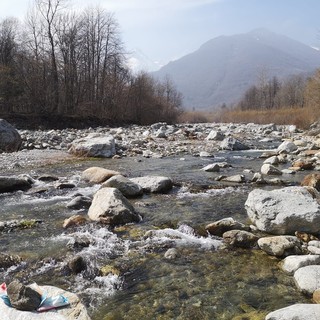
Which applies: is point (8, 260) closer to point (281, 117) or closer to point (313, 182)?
point (313, 182)

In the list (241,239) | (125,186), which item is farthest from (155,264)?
(125,186)

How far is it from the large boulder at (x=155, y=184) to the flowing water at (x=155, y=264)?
73cm

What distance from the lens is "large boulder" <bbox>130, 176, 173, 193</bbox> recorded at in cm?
1025

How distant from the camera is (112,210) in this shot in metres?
7.51

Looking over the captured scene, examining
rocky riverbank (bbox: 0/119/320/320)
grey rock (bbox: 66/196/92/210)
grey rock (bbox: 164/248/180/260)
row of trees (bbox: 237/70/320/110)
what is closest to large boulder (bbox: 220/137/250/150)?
rocky riverbank (bbox: 0/119/320/320)

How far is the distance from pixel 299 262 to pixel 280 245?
619 millimetres

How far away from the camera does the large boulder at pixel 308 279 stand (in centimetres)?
470

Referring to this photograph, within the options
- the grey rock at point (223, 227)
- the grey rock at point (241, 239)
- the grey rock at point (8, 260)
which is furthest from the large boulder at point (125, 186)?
the grey rock at point (8, 260)

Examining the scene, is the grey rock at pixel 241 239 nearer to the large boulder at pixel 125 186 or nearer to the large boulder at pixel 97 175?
the large boulder at pixel 125 186

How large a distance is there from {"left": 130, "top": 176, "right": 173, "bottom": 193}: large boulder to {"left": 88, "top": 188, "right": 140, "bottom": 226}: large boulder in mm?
2383

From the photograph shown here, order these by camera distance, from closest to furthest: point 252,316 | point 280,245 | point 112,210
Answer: point 252,316, point 280,245, point 112,210

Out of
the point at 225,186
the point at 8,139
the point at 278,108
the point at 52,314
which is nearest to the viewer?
the point at 52,314

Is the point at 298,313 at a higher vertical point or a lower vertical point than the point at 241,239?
higher

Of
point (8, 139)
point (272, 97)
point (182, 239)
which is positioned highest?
point (272, 97)
